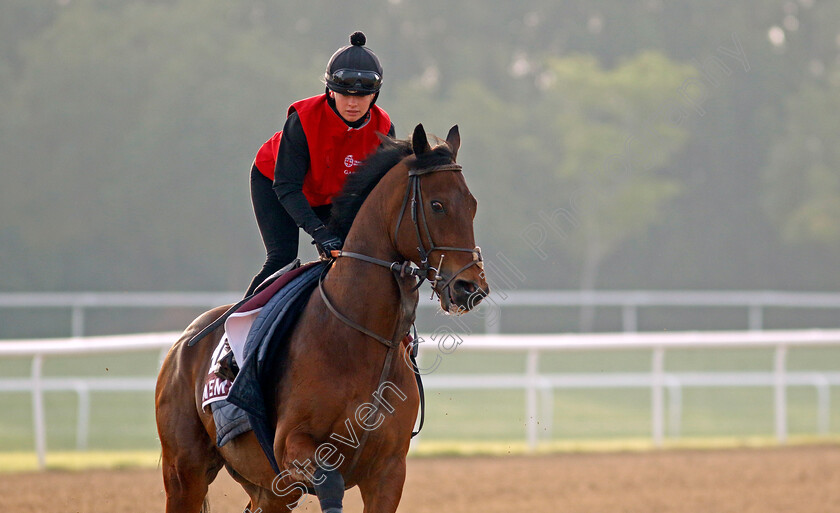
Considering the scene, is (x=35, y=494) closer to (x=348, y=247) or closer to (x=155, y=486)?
(x=155, y=486)

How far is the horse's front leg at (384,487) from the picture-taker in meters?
4.04

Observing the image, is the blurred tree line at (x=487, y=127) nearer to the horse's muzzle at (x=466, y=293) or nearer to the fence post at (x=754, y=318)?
the fence post at (x=754, y=318)

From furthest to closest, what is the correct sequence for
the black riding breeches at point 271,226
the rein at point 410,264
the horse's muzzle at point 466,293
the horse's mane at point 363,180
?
the black riding breeches at point 271,226 → the horse's mane at point 363,180 → the rein at point 410,264 → the horse's muzzle at point 466,293

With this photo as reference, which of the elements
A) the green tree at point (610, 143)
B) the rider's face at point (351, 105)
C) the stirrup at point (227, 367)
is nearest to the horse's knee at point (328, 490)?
the stirrup at point (227, 367)

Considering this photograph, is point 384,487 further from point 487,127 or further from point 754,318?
point 487,127

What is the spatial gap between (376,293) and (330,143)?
0.73 m

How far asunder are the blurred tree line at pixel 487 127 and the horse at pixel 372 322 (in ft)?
63.3

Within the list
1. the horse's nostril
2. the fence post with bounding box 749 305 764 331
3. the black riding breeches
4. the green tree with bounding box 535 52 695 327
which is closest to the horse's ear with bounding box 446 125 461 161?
the horse's nostril

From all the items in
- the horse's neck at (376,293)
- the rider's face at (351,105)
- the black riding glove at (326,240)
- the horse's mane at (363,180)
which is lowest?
the horse's neck at (376,293)

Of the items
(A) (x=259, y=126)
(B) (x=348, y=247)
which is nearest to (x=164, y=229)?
(A) (x=259, y=126)

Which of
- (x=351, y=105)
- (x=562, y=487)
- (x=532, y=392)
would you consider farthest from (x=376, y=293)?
(x=532, y=392)

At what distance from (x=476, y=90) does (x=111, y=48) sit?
10.3 meters

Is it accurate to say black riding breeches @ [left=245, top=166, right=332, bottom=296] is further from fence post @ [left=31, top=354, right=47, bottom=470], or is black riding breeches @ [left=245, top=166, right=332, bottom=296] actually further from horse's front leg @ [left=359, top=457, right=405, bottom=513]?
fence post @ [left=31, top=354, right=47, bottom=470]

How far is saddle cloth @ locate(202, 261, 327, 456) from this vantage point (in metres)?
4.14
